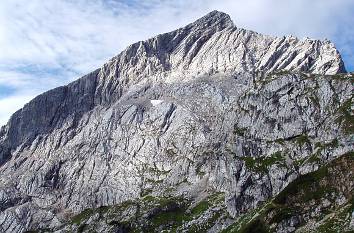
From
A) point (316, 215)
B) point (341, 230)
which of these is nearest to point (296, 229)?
point (316, 215)

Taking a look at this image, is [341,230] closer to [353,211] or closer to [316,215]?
[353,211]

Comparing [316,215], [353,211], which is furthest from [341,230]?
[316,215]

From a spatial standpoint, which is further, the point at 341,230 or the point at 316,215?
the point at 316,215

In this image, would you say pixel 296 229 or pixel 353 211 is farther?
pixel 296 229

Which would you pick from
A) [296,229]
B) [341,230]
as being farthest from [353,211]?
[296,229]

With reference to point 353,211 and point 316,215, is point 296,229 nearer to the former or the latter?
point 316,215

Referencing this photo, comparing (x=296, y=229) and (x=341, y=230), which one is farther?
(x=296, y=229)
